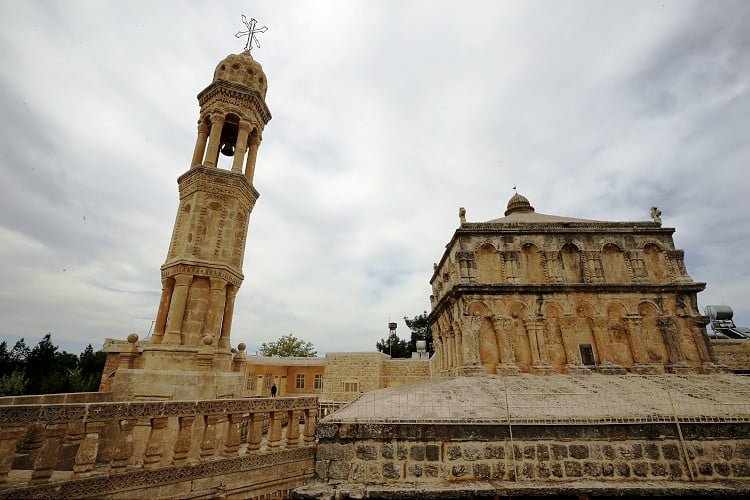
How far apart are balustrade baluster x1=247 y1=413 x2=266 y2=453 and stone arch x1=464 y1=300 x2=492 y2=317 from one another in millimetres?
8951

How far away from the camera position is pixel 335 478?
6.62 metres

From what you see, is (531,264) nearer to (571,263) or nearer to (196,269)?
(571,263)

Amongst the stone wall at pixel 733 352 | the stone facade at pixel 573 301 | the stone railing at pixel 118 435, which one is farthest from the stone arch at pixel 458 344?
the stone wall at pixel 733 352

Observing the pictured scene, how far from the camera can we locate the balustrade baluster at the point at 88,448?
166 inches

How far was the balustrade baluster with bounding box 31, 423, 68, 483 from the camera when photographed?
389 cm

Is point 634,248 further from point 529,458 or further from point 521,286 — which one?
point 529,458

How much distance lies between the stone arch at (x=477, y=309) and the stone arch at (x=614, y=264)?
5453 mm

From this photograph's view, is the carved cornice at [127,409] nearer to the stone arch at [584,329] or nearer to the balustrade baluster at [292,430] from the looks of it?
the balustrade baluster at [292,430]

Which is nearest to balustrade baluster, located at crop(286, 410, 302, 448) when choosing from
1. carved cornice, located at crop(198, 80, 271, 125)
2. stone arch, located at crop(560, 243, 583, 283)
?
carved cornice, located at crop(198, 80, 271, 125)

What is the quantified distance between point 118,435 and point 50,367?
42311mm

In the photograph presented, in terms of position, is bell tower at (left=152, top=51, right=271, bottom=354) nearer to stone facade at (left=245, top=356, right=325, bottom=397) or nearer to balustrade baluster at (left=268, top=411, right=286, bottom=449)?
balustrade baluster at (left=268, top=411, right=286, bottom=449)

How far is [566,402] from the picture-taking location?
8555 mm

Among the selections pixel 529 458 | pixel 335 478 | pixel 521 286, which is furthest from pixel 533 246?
pixel 335 478

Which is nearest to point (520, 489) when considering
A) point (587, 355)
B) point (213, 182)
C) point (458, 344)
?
point (458, 344)
